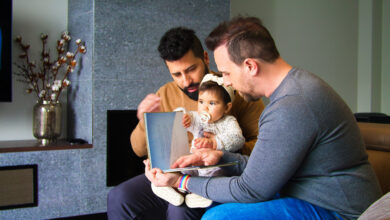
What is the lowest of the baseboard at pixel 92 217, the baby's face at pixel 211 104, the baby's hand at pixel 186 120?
the baseboard at pixel 92 217

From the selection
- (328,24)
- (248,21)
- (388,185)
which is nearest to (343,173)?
(388,185)

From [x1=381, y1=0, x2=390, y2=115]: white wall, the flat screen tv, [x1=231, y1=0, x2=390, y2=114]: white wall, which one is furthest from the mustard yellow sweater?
[x1=381, y1=0, x2=390, y2=115]: white wall

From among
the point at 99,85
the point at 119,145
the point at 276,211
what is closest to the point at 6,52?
the point at 99,85

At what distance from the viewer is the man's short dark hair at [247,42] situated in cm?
114

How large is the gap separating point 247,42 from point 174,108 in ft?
1.88

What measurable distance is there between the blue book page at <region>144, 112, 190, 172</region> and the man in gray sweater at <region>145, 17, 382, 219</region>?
0.20 m

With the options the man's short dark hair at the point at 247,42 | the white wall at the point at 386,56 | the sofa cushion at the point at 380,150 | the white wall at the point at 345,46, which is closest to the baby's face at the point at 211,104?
the man's short dark hair at the point at 247,42

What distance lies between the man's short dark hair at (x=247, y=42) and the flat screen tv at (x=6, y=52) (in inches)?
72.4

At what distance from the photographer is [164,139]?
1.29 metres

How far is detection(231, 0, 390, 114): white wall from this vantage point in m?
3.78

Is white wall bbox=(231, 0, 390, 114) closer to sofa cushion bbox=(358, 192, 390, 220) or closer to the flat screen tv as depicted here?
the flat screen tv

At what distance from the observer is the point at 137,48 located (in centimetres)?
254

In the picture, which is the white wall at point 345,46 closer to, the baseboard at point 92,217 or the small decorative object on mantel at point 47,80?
the small decorative object on mantel at point 47,80

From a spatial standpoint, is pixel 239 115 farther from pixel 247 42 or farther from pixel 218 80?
pixel 247 42
